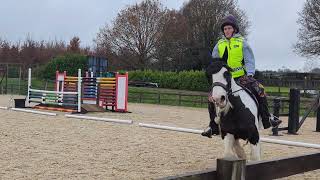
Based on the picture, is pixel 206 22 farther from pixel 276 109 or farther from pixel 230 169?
pixel 230 169

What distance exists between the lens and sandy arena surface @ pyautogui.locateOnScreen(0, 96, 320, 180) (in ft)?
21.7

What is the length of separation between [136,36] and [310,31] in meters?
16.9

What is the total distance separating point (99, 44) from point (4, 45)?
1545 cm

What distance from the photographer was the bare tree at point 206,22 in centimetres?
5031

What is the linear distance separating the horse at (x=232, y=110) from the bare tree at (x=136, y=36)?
140ft

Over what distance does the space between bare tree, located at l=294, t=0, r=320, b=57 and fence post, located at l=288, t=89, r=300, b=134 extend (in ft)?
101

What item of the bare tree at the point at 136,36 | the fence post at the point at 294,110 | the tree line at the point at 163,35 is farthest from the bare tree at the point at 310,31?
the fence post at the point at 294,110

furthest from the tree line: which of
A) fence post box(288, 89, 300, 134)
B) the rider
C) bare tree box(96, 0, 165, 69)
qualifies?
the rider

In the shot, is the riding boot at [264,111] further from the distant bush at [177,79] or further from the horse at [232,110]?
the distant bush at [177,79]

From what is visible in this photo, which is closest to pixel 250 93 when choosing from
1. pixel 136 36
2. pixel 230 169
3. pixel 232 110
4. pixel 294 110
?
pixel 232 110

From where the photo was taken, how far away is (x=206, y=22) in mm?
51031

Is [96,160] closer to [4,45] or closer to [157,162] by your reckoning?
[157,162]

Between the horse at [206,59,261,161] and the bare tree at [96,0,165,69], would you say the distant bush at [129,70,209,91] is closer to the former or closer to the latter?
the bare tree at [96,0,165,69]

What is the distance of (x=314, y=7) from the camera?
44.2 meters
